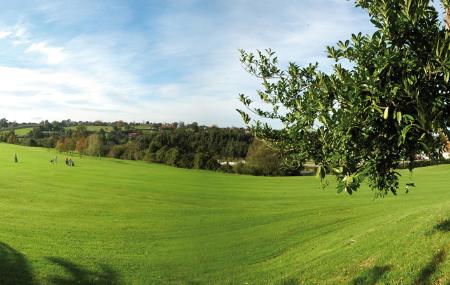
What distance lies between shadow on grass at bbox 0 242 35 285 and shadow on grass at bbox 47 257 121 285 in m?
1.22

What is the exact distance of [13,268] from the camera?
20.1 m

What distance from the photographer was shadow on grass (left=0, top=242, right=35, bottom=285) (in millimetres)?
18375

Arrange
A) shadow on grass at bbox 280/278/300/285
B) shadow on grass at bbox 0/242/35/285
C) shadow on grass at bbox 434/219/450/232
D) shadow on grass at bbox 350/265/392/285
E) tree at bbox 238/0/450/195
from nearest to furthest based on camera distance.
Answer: tree at bbox 238/0/450/195 < shadow on grass at bbox 350/265/392/285 < shadow on grass at bbox 434/219/450/232 < shadow on grass at bbox 280/278/300/285 < shadow on grass at bbox 0/242/35/285

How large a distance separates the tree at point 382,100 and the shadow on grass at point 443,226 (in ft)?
31.9

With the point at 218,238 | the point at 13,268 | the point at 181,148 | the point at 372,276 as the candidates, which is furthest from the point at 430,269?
the point at 181,148

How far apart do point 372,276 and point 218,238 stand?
16.6 meters

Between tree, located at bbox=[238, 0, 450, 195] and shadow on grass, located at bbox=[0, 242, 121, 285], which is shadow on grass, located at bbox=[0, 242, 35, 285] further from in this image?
tree, located at bbox=[238, 0, 450, 195]

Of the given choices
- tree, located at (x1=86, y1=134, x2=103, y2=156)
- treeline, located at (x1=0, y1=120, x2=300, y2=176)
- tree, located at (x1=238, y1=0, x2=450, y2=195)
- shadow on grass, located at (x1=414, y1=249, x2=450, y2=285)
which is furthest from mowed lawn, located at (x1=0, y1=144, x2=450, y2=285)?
tree, located at (x1=86, y1=134, x2=103, y2=156)

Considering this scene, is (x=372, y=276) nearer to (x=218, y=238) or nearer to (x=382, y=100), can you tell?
(x=382, y=100)

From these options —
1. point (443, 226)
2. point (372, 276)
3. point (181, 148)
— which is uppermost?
point (181, 148)

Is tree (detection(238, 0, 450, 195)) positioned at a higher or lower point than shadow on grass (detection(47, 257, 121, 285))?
higher

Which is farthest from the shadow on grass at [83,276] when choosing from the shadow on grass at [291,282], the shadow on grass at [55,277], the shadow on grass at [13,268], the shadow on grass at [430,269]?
the shadow on grass at [430,269]

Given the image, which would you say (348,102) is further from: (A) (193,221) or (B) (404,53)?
(A) (193,221)

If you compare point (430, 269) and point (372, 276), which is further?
point (372, 276)
